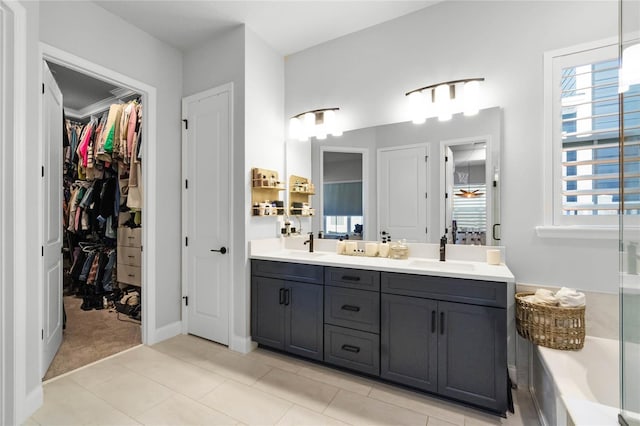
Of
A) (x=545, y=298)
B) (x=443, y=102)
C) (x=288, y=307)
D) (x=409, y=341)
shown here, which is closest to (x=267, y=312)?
(x=288, y=307)

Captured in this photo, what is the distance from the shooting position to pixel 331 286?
225cm

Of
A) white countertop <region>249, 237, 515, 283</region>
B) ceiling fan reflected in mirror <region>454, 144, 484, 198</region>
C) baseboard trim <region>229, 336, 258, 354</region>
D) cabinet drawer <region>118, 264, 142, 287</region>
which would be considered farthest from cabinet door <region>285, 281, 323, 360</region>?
cabinet drawer <region>118, 264, 142, 287</region>

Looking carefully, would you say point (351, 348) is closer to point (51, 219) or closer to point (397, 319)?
point (397, 319)

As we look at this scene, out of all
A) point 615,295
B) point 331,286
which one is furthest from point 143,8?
point 615,295

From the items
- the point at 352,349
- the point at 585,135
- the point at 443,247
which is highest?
the point at 585,135

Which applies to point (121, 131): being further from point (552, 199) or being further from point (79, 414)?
point (552, 199)

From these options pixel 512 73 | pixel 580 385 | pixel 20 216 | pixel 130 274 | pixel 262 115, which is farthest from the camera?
pixel 130 274

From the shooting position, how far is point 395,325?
2.00 m

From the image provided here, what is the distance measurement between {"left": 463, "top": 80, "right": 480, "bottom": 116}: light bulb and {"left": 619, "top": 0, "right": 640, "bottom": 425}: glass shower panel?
1108 millimetres

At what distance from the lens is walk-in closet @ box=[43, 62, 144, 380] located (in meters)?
3.16

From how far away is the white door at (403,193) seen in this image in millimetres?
2420

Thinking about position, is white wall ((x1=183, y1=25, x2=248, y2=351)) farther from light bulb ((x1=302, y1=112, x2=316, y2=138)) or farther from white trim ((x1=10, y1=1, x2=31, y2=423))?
white trim ((x1=10, y1=1, x2=31, y2=423))

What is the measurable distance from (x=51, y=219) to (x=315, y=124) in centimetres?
237

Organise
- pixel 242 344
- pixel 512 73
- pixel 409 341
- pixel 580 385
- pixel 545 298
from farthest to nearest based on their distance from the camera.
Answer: pixel 242 344, pixel 512 73, pixel 409 341, pixel 545 298, pixel 580 385
